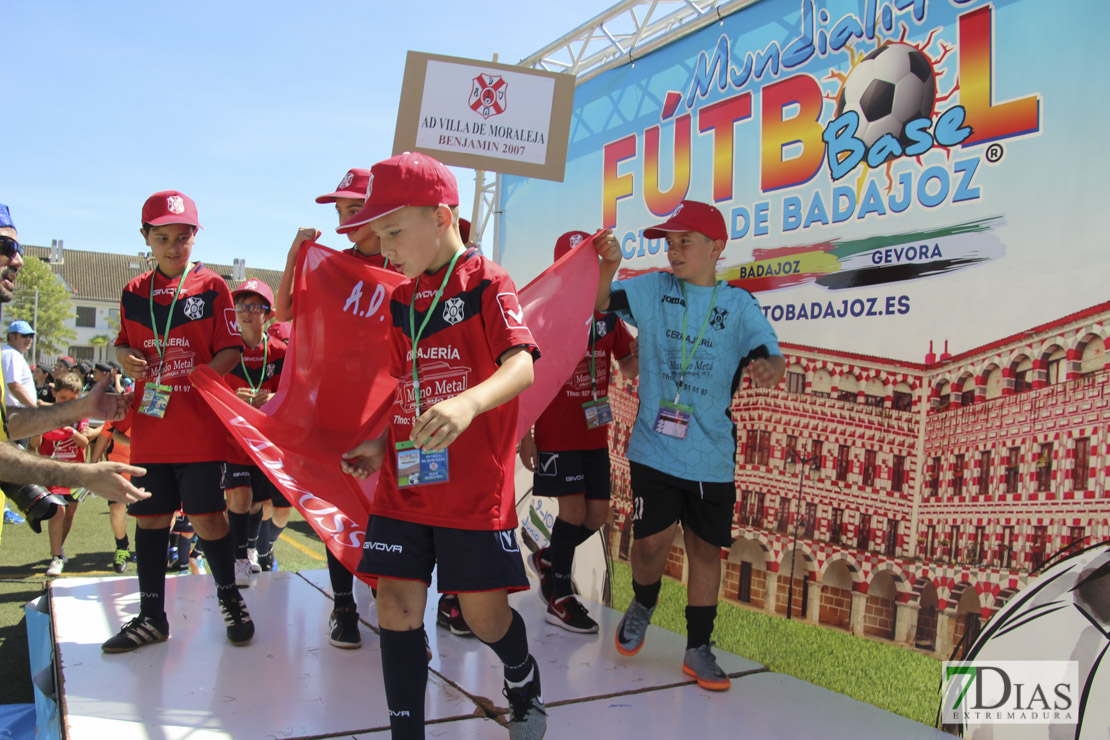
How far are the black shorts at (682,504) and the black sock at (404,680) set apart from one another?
55.8 inches

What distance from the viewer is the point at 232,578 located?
384 centimetres

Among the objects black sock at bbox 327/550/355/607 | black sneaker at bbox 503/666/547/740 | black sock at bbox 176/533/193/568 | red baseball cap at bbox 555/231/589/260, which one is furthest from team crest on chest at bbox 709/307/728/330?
black sock at bbox 176/533/193/568

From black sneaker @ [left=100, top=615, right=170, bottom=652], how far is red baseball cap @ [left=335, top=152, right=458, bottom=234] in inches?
94.7

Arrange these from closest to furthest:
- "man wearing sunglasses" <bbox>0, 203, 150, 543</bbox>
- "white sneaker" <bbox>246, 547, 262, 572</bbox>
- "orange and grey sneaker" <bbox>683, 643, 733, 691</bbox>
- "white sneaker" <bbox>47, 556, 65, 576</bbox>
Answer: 1. "man wearing sunglasses" <bbox>0, 203, 150, 543</bbox>
2. "orange and grey sneaker" <bbox>683, 643, 733, 691</bbox>
3. "white sneaker" <bbox>246, 547, 262, 572</bbox>
4. "white sneaker" <bbox>47, 556, 65, 576</bbox>

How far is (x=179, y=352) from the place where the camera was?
148 inches

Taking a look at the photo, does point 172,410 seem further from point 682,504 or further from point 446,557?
point 682,504

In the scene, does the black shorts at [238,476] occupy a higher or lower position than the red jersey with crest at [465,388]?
lower

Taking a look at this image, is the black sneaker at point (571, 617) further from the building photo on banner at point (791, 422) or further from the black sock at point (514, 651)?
the black sock at point (514, 651)

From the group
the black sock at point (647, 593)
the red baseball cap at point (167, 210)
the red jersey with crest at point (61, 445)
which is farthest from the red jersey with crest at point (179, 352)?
the red jersey with crest at point (61, 445)

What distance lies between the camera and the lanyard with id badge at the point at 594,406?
4.19 metres

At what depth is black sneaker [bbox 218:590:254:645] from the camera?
3770 millimetres

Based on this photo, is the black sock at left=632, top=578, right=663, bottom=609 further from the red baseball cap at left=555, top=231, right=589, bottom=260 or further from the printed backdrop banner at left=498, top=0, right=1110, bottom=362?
the red baseball cap at left=555, top=231, right=589, bottom=260

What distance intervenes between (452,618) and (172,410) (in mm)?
1705

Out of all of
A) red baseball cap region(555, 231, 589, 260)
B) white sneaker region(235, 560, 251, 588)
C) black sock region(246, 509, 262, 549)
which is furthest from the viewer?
A: black sock region(246, 509, 262, 549)
